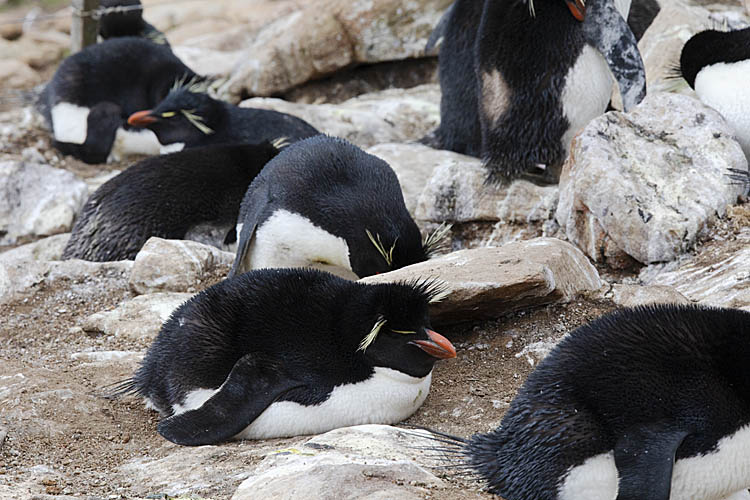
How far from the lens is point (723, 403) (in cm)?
202

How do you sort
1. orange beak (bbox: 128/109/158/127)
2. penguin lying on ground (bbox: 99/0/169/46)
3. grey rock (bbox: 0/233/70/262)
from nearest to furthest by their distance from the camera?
grey rock (bbox: 0/233/70/262)
orange beak (bbox: 128/109/158/127)
penguin lying on ground (bbox: 99/0/169/46)

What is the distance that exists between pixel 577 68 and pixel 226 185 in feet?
5.91

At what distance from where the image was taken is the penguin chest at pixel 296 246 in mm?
3705

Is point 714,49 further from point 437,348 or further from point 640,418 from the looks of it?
point 640,418

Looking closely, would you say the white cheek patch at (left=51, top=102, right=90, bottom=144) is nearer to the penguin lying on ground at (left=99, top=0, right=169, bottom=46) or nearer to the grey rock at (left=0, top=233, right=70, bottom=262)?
the penguin lying on ground at (left=99, top=0, right=169, bottom=46)

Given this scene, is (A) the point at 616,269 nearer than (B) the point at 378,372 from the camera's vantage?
No

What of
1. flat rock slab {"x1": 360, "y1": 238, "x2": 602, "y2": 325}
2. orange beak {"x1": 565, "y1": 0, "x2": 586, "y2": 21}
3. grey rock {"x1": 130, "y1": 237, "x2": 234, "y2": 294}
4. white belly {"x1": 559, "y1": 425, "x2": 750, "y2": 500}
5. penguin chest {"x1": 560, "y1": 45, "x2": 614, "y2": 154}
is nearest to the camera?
white belly {"x1": 559, "y1": 425, "x2": 750, "y2": 500}

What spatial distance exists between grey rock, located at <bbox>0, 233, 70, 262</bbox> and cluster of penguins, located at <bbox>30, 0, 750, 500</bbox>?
344 millimetres

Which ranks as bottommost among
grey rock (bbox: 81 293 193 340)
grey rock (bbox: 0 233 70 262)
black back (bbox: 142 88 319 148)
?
grey rock (bbox: 0 233 70 262)

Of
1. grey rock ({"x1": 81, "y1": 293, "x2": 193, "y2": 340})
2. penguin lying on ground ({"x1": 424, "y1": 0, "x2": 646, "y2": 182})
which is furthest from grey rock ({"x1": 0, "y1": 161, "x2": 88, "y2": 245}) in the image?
penguin lying on ground ({"x1": 424, "y1": 0, "x2": 646, "y2": 182})

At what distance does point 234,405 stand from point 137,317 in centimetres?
127

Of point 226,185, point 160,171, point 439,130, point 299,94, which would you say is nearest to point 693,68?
point 439,130

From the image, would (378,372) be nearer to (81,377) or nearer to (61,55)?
(81,377)

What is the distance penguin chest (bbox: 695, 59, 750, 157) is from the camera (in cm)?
394
